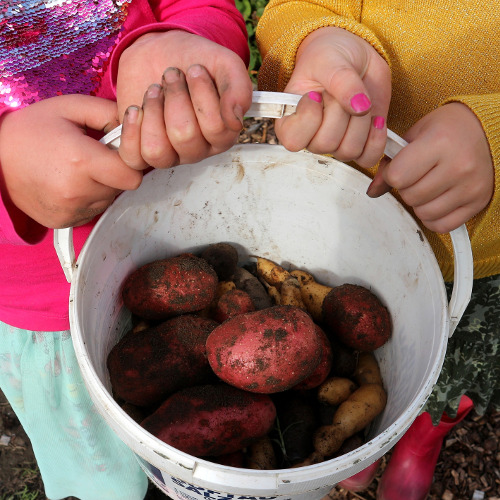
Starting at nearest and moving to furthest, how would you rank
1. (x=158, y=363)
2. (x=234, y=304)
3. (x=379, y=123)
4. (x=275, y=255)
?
(x=379, y=123) < (x=158, y=363) < (x=234, y=304) < (x=275, y=255)

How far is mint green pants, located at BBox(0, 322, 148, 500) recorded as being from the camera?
130cm

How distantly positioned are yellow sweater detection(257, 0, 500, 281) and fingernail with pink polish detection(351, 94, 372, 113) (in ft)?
1.23

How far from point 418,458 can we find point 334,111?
1396 millimetres

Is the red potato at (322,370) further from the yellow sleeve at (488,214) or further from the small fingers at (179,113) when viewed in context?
the small fingers at (179,113)

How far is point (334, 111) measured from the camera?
0.85 m

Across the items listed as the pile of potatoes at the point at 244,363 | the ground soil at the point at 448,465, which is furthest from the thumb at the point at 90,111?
the ground soil at the point at 448,465

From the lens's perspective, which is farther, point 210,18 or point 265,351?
point 210,18

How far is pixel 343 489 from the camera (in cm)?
178

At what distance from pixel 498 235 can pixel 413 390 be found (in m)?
0.41

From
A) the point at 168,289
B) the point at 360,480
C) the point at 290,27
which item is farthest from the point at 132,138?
the point at 360,480

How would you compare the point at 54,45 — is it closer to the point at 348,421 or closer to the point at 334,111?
the point at 334,111

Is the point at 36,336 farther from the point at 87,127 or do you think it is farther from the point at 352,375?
the point at 352,375

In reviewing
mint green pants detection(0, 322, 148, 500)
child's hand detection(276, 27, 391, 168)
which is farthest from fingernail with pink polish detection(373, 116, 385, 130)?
mint green pants detection(0, 322, 148, 500)

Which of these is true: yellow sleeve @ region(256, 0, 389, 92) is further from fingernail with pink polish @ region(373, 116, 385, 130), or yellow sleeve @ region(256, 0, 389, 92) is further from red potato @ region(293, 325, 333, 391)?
red potato @ region(293, 325, 333, 391)
